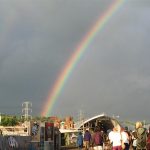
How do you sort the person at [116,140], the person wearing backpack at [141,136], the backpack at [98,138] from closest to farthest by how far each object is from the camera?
the person at [116,140]
the person wearing backpack at [141,136]
the backpack at [98,138]

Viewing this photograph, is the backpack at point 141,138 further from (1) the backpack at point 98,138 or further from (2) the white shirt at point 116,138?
(1) the backpack at point 98,138

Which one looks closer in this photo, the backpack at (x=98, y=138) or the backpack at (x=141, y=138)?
the backpack at (x=141, y=138)

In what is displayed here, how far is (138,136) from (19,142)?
42.0 ft

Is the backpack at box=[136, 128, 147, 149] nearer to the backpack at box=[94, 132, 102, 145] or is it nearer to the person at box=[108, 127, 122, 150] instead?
the person at box=[108, 127, 122, 150]

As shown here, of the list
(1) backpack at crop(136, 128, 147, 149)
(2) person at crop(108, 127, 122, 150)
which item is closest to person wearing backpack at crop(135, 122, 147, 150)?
(1) backpack at crop(136, 128, 147, 149)

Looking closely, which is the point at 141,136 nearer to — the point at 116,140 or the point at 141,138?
the point at 141,138

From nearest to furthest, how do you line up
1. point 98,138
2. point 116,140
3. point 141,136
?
point 116,140 < point 141,136 < point 98,138

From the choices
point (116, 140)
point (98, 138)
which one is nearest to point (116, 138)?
point (116, 140)

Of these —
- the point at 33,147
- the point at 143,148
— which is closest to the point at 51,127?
the point at 33,147

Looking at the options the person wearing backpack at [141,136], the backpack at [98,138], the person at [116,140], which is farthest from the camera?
the backpack at [98,138]

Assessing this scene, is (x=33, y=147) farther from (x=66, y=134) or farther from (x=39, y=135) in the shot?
(x=66, y=134)

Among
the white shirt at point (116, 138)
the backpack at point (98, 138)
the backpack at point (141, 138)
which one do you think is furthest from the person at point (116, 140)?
the backpack at point (98, 138)

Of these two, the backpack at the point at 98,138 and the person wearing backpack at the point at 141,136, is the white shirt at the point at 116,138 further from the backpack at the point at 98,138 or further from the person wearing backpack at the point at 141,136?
the backpack at the point at 98,138

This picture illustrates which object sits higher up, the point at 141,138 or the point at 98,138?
the point at 98,138
